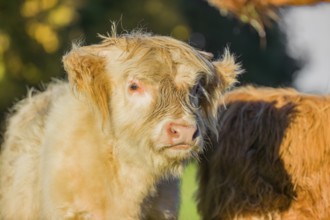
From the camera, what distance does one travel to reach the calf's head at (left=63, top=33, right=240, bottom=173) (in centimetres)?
680

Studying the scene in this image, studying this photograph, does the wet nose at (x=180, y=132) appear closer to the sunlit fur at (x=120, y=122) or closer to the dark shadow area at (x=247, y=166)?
the sunlit fur at (x=120, y=122)

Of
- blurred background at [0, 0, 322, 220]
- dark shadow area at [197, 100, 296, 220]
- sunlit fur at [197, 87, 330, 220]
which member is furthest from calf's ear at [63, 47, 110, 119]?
blurred background at [0, 0, 322, 220]

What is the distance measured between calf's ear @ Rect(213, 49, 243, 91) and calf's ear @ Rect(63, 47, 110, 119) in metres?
0.85

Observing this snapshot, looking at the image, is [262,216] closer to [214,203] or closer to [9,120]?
[214,203]

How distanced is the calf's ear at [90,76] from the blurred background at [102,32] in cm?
265

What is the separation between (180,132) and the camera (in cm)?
666

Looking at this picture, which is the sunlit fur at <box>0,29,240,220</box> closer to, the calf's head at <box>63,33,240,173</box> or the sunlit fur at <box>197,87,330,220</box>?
the calf's head at <box>63,33,240,173</box>

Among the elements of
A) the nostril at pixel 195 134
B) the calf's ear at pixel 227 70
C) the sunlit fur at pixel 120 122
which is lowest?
the nostril at pixel 195 134

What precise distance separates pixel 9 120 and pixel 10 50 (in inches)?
468

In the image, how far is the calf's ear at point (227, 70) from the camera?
753cm

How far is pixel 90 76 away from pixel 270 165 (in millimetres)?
1805

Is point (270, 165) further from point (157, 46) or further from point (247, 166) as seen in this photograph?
point (157, 46)

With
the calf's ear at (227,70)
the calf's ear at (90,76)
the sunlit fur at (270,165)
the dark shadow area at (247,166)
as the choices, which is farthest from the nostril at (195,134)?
the sunlit fur at (270,165)

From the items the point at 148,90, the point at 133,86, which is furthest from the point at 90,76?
the point at 148,90
